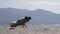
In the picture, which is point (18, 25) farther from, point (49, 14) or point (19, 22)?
point (49, 14)

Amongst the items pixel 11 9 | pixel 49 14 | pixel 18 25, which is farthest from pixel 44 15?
pixel 18 25

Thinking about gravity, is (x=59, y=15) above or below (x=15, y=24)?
below

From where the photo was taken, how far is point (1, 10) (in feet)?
474

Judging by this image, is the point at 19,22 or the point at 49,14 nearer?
the point at 19,22

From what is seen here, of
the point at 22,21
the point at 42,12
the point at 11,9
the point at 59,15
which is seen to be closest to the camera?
the point at 22,21

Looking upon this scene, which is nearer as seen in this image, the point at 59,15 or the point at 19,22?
the point at 19,22

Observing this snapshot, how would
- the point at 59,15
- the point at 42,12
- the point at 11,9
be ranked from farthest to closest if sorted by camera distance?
1. the point at 11,9
2. the point at 42,12
3. the point at 59,15

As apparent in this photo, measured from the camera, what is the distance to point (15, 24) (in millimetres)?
33656

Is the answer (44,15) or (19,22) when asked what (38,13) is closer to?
(44,15)

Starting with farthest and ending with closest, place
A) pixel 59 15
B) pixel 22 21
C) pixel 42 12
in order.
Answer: pixel 42 12 → pixel 59 15 → pixel 22 21

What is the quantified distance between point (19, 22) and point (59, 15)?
102 metres

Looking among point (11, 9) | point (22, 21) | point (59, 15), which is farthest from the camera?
point (11, 9)

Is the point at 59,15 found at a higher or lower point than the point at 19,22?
lower

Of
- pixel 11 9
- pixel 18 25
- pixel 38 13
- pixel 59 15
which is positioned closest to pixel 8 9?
pixel 11 9
